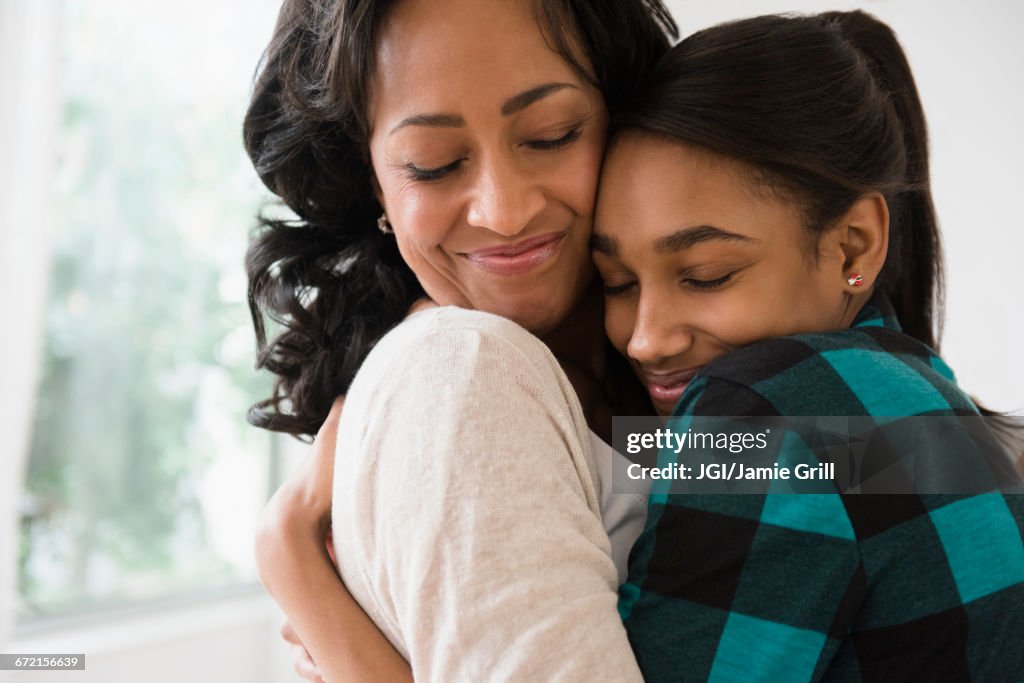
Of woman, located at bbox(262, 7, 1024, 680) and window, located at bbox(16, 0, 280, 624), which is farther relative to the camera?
window, located at bbox(16, 0, 280, 624)

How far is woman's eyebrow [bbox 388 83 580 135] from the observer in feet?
3.41

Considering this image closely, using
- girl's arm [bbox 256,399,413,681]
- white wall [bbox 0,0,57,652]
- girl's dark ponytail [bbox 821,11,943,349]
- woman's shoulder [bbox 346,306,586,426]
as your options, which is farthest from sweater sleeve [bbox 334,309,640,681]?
white wall [bbox 0,0,57,652]

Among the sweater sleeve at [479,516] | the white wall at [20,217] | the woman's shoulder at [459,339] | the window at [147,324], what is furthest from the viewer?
the window at [147,324]

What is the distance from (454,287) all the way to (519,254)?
12 centimetres

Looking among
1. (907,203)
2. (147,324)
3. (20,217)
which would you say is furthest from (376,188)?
(147,324)

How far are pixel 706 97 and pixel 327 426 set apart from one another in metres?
0.64

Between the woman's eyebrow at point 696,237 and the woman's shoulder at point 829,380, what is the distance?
7.3 inches

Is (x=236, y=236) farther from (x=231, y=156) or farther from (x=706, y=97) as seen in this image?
(x=706, y=97)

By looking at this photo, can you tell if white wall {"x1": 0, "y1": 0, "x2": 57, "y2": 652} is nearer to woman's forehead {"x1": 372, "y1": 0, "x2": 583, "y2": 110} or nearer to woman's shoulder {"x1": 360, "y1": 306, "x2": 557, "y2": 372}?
woman's forehead {"x1": 372, "y1": 0, "x2": 583, "y2": 110}

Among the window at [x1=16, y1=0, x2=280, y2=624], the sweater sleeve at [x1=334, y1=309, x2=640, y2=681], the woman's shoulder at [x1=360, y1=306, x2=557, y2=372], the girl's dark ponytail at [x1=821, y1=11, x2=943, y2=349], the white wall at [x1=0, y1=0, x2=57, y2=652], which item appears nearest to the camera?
the sweater sleeve at [x1=334, y1=309, x2=640, y2=681]

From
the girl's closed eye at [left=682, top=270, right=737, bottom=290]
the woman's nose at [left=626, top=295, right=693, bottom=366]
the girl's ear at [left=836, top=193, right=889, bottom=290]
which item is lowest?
the woman's nose at [left=626, top=295, right=693, bottom=366]

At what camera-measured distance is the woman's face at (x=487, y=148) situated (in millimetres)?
1040

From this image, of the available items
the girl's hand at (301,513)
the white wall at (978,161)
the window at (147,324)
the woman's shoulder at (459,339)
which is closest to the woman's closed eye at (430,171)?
the woman's shoulder at (459,339)

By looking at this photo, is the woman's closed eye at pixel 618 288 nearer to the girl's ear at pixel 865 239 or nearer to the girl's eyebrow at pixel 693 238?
the girl's eyebrow at pixel 693 238
